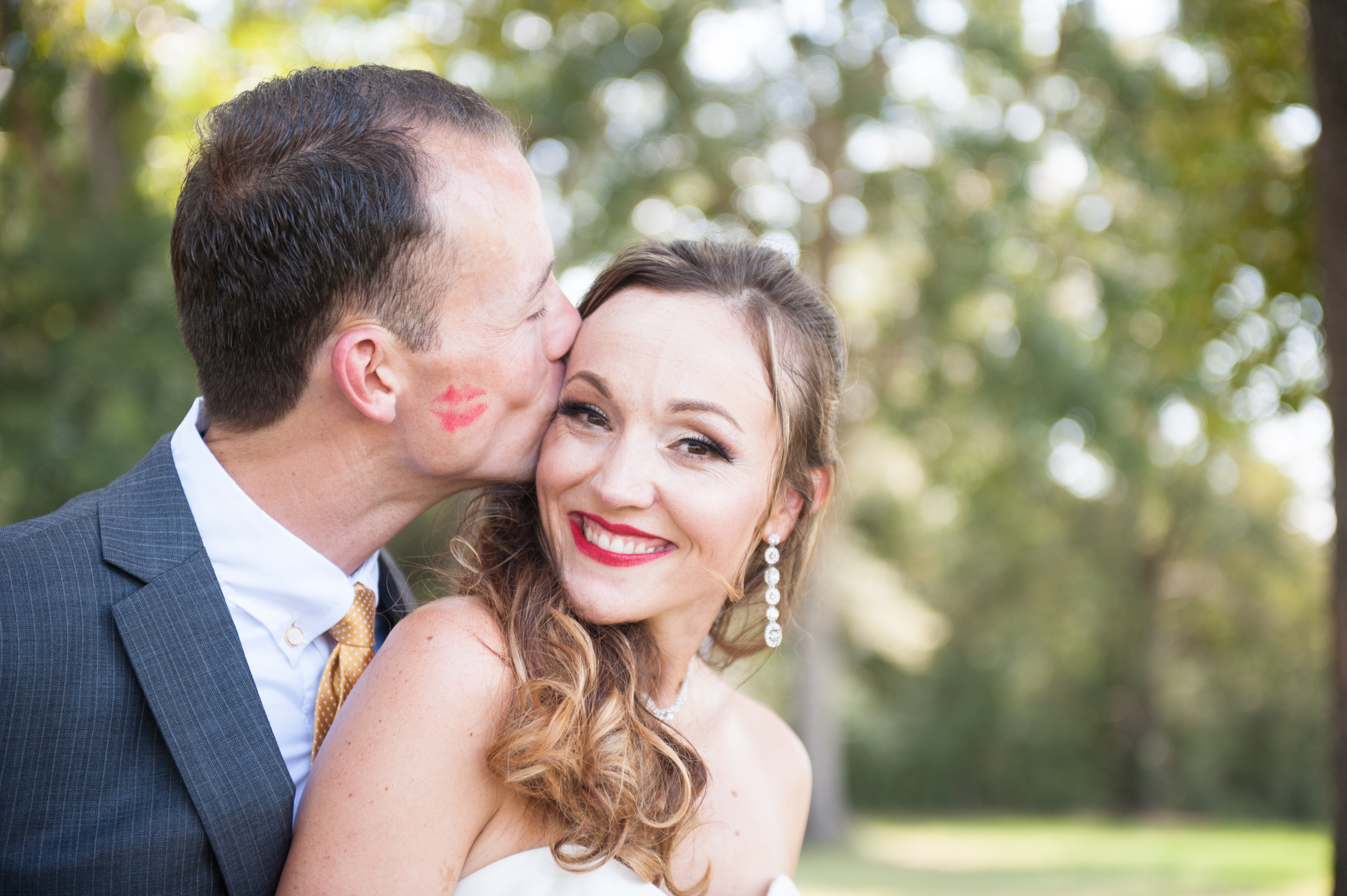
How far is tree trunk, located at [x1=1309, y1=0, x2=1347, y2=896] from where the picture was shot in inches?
215

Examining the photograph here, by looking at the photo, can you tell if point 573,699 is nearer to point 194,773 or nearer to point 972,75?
point 194,773

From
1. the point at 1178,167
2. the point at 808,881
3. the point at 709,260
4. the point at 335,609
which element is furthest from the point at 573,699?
the point at 808,881

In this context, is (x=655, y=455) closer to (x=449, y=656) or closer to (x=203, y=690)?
(x=449, y=656)

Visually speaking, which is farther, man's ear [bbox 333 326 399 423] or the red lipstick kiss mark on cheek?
the red lipstick kiss mark on cheek

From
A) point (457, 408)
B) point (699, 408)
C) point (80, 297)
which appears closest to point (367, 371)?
point (457, 408)

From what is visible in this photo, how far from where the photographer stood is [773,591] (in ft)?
9.80

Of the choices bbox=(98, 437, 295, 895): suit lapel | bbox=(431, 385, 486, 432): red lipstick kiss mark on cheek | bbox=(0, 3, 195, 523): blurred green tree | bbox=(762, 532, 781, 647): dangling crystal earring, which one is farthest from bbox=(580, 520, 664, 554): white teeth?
bbox=(0, 3, 195, 523): blurred green tree

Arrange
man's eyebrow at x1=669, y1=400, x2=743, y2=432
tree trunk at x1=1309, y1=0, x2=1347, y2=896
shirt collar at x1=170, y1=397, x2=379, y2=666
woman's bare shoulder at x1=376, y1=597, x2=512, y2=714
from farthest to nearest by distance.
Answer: tree trunk at x1=1309, y1=0, x2=1347, y2=896 → man's eyebrow at x1=669, y1=400, x2=743, y2=432 → shirt collar at x1=170, y1=397, x2=379, y2=666 → woman's bare shoulder at x1=376, y1=597, x2=512, y2=714

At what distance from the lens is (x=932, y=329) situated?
1673cm

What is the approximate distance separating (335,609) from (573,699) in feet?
1.91

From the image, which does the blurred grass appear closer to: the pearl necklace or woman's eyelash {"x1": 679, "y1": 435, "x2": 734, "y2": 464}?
the pearl necklace

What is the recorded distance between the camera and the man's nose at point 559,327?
2.63m

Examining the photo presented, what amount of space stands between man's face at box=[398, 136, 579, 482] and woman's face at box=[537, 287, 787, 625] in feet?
0.32

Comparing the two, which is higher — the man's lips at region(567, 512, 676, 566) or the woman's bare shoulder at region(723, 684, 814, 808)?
the man's lips at region(567, 512, 676, 566)
